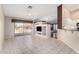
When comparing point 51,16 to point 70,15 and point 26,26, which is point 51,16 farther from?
point 26,26

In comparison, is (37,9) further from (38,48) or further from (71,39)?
(71,39)

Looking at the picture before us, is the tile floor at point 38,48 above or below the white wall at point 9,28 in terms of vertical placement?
below

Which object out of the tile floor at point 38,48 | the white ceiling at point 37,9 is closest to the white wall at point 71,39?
the tile floor at point 38,48

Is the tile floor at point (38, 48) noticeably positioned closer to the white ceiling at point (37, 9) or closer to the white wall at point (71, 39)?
the white wall at point (71, 39)

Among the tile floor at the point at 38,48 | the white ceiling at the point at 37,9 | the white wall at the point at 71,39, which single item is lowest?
the tile floor at the point at 38,48

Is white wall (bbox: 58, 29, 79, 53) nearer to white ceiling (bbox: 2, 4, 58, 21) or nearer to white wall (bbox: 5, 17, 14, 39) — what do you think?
white ceiling (bbox: 2, 4, 58, 21)

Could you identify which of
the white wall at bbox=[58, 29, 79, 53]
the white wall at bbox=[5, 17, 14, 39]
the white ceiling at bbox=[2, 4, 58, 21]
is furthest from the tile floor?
the white wall at bbox=[5, 17, 14, 39]

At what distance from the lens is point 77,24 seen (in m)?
5.05

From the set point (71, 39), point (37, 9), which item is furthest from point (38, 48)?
point (37, 9)

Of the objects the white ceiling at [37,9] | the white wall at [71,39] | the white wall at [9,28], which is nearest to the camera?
the white wall at [71,39]

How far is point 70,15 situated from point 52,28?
7.90 ft

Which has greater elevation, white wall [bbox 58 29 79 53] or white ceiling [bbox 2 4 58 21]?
white ceiling [bbox 2 4 58 21]
